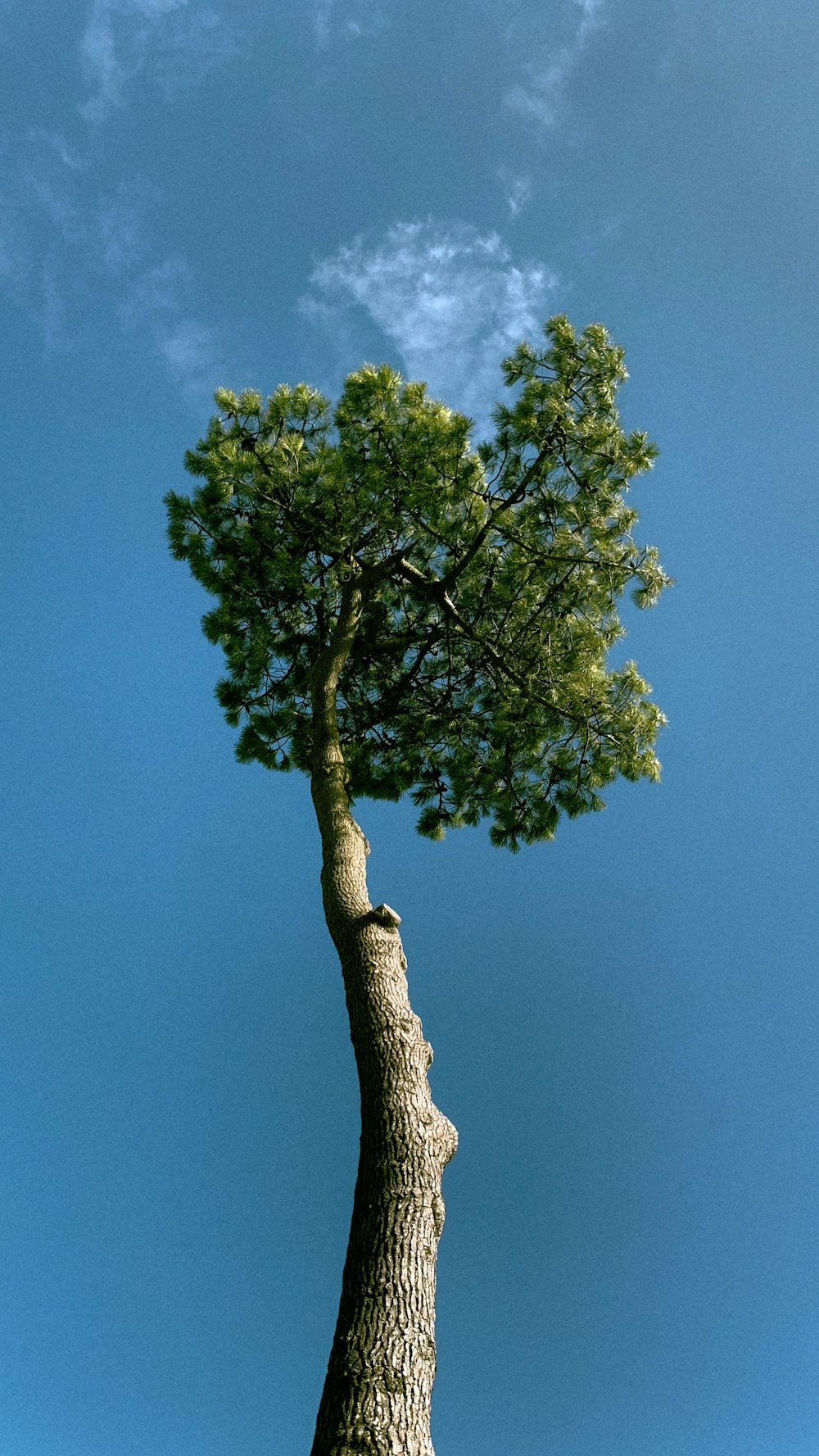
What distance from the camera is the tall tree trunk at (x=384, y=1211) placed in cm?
275

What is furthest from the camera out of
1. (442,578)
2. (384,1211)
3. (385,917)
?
(442,578)

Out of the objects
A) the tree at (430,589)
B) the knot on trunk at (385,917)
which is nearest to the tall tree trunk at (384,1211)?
the knot on trunk at (385,917)

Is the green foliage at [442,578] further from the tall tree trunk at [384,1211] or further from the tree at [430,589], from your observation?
the tall tree trunk at [384,1211]

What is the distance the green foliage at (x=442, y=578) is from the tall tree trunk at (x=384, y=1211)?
283cm

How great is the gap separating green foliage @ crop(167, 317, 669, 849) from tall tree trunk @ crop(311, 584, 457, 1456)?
2.83 m

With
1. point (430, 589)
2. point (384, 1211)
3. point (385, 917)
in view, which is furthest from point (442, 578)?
point (384, 1211)

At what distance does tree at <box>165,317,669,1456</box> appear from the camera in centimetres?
647

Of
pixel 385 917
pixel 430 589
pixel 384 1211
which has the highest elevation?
pixel 430 589

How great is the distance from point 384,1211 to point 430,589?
4912mm

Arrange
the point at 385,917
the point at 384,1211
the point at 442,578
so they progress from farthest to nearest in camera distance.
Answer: the point at 442,578, the point at 385,917, the point at 384,1211

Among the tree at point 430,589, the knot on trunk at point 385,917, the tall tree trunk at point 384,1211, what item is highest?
the tree at point 430,589

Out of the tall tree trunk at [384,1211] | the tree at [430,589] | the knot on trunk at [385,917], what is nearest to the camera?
the tall tree trunk at [384,1211]

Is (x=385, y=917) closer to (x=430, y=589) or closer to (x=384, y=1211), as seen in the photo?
(x=384, y=1211)

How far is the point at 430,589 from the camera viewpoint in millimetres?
7125
